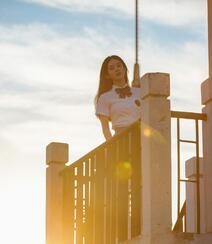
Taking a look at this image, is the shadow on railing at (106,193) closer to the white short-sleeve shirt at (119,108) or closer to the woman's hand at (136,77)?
the white short-sleeve shirt at (119,108)

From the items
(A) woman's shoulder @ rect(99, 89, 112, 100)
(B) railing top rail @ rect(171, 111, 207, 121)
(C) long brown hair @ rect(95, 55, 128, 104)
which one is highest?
(C) long brown hair @ rect(95, 55, 128, 104)

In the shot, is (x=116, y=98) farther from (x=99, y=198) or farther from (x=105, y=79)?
(x=99, y=198)

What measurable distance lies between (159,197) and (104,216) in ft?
5.47

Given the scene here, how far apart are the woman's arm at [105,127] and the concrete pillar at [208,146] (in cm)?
164

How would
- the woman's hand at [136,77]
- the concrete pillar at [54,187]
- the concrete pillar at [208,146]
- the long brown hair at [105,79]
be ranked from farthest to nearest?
1. the concrete pillar at [54,187]
2. the woman's hand at [136,77]
3. the long brown hair at [105,79]
4. the concrete pillar at [208,146]

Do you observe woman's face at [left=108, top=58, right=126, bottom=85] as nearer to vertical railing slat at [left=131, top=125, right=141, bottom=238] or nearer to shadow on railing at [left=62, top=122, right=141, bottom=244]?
shadow on railing at [left=62, top=122, right=141, bottom=244]

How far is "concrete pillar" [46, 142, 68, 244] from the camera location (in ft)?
35.2

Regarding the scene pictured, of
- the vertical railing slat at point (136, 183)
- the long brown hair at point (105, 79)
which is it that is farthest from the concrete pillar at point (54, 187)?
the vertical railing slat at point (136, 183)

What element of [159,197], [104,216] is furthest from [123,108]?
[159,197]

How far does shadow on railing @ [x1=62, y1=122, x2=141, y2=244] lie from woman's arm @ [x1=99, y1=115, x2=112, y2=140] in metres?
0.24

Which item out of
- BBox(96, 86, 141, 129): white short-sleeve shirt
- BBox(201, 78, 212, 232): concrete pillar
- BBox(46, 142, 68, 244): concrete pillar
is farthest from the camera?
BBox(46, 142, 68, 244): concrete pillar

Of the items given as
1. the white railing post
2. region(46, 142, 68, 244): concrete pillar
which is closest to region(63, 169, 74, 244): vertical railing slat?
region(46, 142, 68, 244): concrete pillar

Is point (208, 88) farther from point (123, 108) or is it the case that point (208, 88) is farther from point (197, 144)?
point (123, 108)

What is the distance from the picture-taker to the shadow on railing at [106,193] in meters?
8.01
